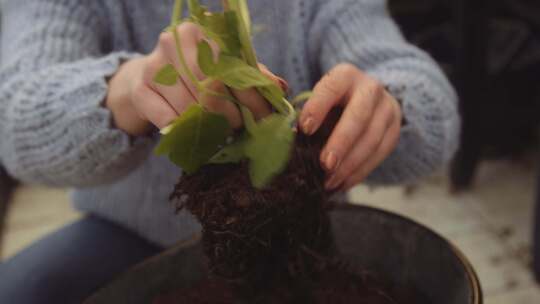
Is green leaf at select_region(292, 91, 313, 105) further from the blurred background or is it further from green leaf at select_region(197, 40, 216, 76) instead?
the blurred background

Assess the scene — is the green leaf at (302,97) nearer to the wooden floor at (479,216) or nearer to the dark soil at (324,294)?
the dark soil at (324,294)

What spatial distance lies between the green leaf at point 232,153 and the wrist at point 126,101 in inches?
5.7

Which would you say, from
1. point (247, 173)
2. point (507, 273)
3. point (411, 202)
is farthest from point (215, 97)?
point (411, 202)

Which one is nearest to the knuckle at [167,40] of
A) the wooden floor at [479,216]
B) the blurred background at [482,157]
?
the wooden floor at [479,216]

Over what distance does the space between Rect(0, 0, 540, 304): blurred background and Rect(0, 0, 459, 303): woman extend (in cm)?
57

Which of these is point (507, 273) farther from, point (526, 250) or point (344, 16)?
point (344, 16)

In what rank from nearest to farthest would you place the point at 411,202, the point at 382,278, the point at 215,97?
the point at 215,97 → the point at 382,278 → the point at 411,202

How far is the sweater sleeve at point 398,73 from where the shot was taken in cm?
57

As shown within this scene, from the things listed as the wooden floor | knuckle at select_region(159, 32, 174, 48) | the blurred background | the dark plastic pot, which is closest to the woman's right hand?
knuckle at select_region(159, 32, 174, 48)

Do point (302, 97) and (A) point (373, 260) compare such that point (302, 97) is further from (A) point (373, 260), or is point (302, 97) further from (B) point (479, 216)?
(B) point (479, 216)

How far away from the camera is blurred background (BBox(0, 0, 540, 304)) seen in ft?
→ 3.96

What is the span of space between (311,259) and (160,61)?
7.3 inches

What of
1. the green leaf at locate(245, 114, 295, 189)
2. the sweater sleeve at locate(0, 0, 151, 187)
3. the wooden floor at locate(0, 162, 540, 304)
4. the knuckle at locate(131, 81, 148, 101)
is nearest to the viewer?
the green leaf at locate(245, 114, 295, 189)

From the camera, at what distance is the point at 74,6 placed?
0.68 meters
